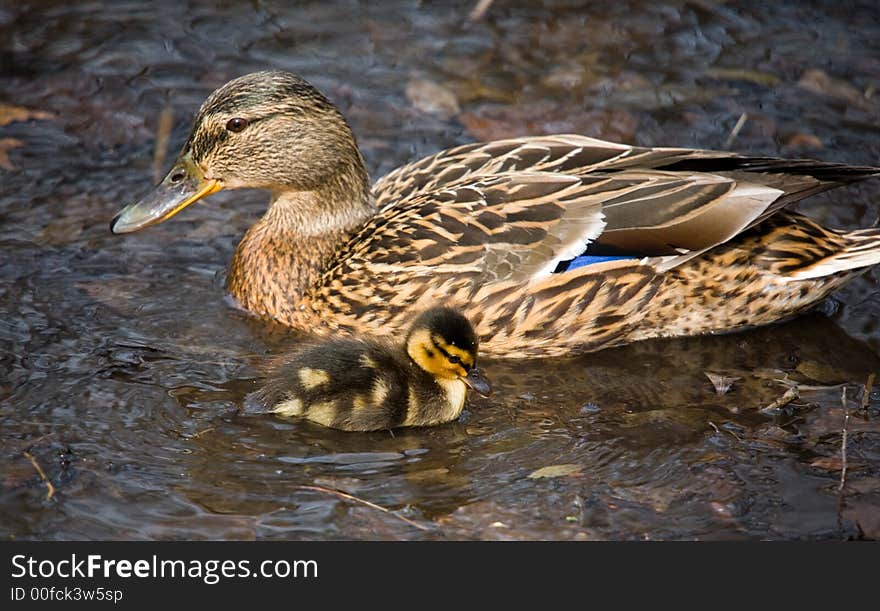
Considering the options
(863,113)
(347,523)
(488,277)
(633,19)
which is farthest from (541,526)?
(633,19)

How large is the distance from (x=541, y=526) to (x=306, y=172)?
2480mm

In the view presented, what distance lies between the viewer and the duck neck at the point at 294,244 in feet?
22.5

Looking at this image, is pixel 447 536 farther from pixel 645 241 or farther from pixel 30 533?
pixel 645 241

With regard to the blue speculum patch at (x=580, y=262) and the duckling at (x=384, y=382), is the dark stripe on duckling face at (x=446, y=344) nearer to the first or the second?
the duckling at (x=384, y=382)

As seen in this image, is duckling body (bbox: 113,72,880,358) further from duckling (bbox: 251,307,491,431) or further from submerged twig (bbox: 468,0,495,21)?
submerged twig (bbox: 468,0,495,21)

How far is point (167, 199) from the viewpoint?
6.67 m

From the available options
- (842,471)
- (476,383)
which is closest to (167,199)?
(476,383)

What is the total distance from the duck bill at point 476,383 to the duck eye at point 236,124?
1.74 m

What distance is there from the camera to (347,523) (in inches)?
203

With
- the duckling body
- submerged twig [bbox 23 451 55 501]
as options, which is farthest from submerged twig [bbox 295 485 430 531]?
the duckling body

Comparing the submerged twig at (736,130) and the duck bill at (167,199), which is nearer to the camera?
the duck bill at (167,199)

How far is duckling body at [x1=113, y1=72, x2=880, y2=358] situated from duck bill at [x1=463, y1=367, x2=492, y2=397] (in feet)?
2.03

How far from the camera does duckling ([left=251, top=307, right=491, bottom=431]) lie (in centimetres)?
572

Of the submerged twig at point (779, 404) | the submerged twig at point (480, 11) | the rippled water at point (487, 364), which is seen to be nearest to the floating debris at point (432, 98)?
the rippled water at point (487, 364)
